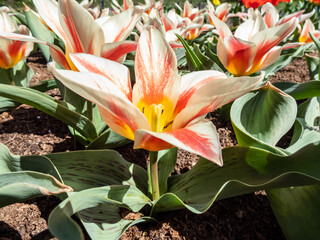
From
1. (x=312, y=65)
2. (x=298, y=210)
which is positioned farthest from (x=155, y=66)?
(x=312, y=65)

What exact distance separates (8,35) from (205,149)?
551 millimetres

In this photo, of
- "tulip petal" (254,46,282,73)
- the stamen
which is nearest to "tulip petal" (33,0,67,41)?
the stamen

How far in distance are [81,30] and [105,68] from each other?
0.22 m

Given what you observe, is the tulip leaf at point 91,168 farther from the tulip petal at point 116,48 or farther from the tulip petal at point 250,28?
the tulip petal at point 250,28

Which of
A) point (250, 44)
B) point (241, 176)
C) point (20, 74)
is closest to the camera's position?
point (241, 176)

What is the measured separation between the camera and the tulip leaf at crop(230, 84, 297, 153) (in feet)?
2.77

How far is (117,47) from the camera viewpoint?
30.9 inches

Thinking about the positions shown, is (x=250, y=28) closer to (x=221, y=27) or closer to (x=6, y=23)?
(x=221, y=27)

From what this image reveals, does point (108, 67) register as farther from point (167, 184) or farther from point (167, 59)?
point (167, 184)

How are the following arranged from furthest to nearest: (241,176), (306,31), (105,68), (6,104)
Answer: (306,31)
(6,104)
(241,176)
(105,68)

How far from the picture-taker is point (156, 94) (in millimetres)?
673

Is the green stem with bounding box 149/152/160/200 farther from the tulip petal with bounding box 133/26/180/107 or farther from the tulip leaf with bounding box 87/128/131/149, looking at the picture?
the tulip leaf with bounding box 87/128/131/149

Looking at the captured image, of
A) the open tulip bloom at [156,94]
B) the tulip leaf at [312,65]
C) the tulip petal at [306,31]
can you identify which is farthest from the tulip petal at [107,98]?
the tulip petal at [306,31]

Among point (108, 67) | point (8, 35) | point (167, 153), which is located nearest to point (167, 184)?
point (167, 153)
